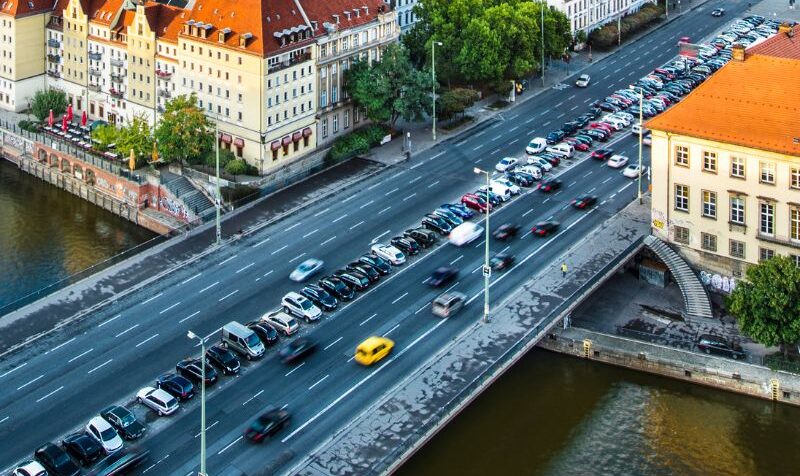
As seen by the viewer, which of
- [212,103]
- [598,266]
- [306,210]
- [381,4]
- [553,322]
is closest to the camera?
[553,322]

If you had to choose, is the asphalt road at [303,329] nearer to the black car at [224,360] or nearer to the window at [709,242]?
the black car at [224,360]

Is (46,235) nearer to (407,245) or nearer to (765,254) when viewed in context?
(407,245)

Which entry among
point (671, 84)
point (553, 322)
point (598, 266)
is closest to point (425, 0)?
point (671, 84)

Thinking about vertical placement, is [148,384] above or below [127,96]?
below

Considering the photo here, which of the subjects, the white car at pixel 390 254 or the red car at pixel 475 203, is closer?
the white car at pixel 390 254

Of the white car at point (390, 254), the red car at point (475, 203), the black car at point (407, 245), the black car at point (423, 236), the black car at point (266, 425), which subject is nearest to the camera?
the black car at point (266, 425)

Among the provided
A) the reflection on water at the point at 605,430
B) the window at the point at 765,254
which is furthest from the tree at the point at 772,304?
the window at the point at 765,254

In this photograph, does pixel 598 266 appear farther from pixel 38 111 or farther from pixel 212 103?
pixel 38 111

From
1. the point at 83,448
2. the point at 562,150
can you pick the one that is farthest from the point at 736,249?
the point at 83,448
